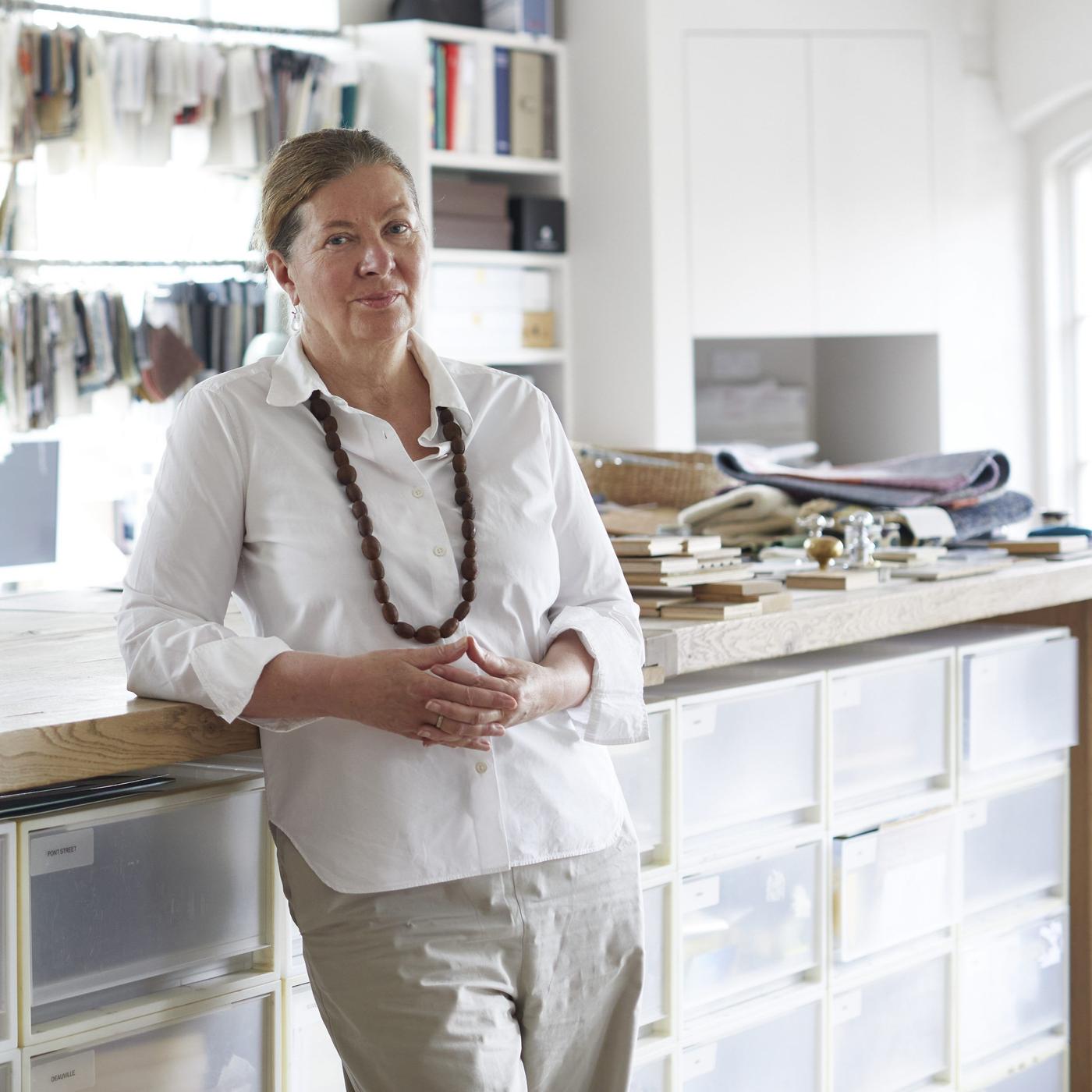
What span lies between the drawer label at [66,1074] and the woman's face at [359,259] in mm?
731

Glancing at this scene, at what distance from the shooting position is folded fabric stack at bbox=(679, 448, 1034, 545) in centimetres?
280

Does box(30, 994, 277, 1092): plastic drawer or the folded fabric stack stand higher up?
the folded fabric stack

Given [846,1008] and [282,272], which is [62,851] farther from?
[846,1008]

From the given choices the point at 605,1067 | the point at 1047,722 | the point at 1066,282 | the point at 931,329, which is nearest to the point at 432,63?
the point at 931,329

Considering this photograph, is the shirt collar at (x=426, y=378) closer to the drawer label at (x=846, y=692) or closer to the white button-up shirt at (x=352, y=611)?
the white button-up shirt at (x=352, y=611)

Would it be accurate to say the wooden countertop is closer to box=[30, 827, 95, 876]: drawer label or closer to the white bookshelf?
box=[30, 827, 95, 876]: drawer label

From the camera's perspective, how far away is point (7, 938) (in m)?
1.36

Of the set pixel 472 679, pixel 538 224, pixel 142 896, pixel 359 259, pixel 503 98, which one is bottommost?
pixel 142 896

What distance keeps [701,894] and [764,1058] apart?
297 millimetres

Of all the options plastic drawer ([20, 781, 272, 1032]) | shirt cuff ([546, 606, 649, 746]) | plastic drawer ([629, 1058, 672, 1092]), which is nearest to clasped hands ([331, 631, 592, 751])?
shirt cuff ([546, 606, 649, 746])

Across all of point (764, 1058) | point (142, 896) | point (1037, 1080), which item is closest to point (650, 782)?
point (764, 1058)

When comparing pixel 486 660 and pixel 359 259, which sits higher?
pixel 359 259

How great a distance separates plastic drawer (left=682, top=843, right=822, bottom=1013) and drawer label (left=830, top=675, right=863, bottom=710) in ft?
0.67

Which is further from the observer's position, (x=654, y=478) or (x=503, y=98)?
(x=503, y=98)
